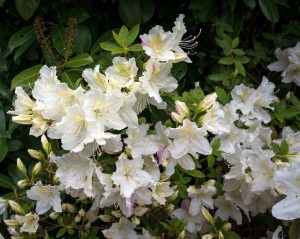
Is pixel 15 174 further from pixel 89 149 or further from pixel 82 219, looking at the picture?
pixel 89 149

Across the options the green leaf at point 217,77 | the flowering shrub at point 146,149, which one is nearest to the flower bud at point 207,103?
the flowering shrub at point 146,149

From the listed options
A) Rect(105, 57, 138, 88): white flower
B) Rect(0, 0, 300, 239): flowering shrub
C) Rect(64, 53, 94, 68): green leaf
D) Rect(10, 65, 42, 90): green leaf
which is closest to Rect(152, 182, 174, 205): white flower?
Rect(0, 0, 300, 239): flowering shrub

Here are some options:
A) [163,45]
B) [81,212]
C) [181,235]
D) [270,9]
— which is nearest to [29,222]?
[81,212]

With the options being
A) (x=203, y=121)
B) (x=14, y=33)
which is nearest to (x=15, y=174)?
(x=14, y=33)

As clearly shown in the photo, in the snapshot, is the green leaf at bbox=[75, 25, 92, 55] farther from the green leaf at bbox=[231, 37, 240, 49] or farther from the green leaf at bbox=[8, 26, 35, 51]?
the green leaf at bbox=[231, 37, 240, 49]

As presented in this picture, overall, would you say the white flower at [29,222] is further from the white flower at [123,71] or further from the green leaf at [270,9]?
the green leaf at [270,9]

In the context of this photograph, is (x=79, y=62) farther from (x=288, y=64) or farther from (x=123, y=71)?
(x=288, y=64)
